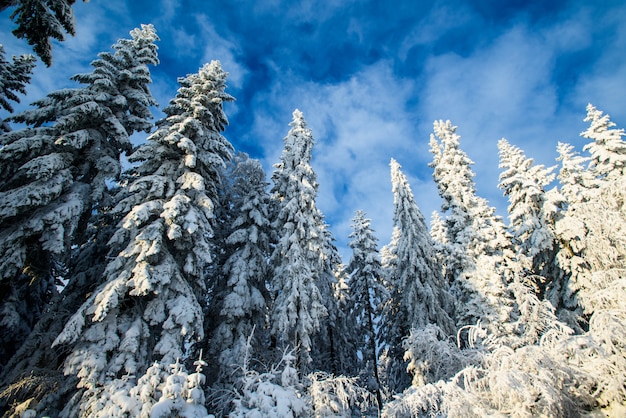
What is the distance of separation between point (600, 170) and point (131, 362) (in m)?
25.2

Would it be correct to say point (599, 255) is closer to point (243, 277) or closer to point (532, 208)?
point (532, 208)

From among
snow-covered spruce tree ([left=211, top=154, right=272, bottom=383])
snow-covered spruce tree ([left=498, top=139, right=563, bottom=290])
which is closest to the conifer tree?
snow-covered spruce tree ([left=211, top=154, right=272, bottom=383])

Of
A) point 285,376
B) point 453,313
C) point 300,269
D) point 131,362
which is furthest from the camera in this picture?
point 453,313

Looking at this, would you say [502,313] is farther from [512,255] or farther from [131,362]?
[131,362]

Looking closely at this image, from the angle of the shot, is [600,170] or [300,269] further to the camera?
[600,170]

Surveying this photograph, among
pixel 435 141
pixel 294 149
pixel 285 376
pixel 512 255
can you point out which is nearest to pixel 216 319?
pixel 285 376

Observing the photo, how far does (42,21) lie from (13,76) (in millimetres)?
16344

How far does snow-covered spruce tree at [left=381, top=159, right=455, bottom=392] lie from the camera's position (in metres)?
19.3

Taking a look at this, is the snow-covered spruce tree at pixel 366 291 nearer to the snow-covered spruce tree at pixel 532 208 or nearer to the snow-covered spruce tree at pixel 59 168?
the snow-covered spruce tree at pixel 532 208

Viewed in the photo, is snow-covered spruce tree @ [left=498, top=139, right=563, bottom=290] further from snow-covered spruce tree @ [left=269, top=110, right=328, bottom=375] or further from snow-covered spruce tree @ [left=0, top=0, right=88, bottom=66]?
snow-covered spruce tree @ [left=0, top=0, right=88, bottom=66]

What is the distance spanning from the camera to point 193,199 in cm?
1442

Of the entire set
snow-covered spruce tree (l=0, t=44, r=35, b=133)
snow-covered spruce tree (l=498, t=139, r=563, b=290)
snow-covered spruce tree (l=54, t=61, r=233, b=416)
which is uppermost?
snow-covered spruce tree (l=0, t=44, r=35, b=133)

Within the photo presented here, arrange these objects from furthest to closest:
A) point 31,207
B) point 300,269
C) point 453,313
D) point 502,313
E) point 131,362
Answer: point 453,313, point 300,269, point 502,313, point 31,207, point 131,362

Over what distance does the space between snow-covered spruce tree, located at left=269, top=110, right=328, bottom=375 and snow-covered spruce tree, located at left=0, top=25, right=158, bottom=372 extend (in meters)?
8.65
